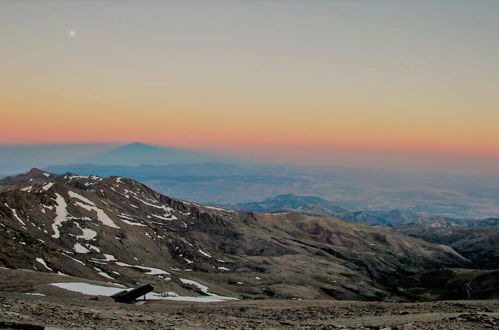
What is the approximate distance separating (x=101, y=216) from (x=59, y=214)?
45.0 ft

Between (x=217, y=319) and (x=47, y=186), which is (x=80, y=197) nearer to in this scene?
(x=47, y=186)

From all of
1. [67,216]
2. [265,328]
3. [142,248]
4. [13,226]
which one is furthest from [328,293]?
[265,328]

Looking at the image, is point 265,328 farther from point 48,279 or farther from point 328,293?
point 328,293

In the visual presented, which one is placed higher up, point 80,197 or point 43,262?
point 80,197

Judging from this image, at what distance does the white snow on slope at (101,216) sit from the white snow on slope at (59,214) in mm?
4961

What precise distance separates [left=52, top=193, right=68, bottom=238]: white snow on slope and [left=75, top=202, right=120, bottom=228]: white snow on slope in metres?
4.96

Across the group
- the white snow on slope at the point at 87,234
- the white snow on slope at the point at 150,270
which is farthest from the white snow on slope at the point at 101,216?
the white snow on slope at the point at 150,270

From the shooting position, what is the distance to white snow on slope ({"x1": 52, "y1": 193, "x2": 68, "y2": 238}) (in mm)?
118881

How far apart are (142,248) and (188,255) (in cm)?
1866

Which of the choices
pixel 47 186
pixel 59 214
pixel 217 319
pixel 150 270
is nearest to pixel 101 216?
pixel 59 214

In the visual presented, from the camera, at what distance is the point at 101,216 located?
5487 inches

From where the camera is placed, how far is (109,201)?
176625 mm

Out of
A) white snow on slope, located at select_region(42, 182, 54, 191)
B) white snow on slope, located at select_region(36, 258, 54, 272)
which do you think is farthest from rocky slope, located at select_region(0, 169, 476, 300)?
white snow on slope, located at select_region(42, 182, 54, 191)

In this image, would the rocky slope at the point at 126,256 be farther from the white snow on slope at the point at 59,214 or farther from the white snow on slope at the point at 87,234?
the white snow on slope at the point at 59,214
